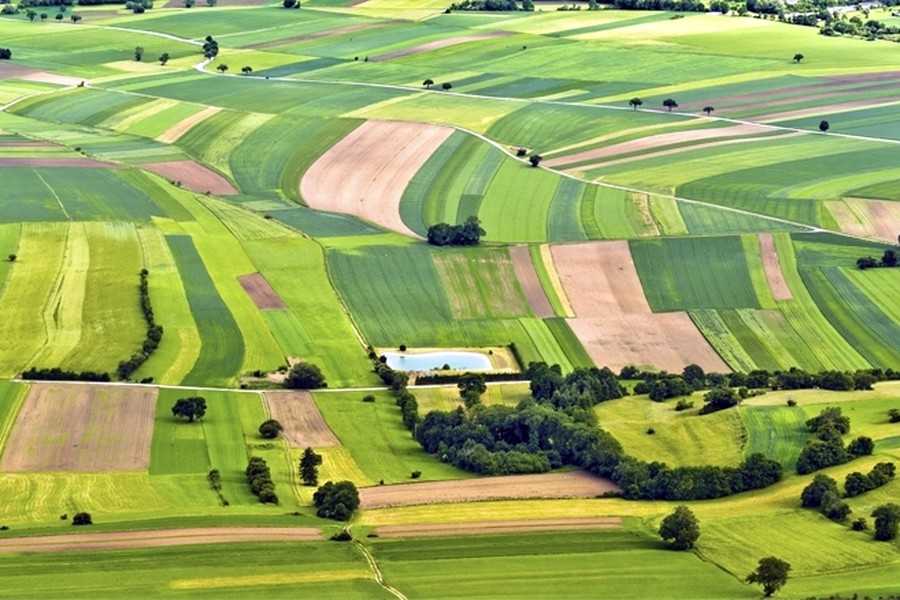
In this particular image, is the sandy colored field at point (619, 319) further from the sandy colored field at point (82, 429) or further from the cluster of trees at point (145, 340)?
the sandy colored field at point (82, 429)

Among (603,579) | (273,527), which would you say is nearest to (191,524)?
(273,527)

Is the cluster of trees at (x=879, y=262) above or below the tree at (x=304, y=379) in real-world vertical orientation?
above

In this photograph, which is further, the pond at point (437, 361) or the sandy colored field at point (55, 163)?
the sandy colored field at point (55, 163)

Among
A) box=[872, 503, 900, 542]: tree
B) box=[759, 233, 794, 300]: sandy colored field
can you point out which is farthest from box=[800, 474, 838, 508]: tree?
box=[759, 233, 794, 300]: sandy colored field

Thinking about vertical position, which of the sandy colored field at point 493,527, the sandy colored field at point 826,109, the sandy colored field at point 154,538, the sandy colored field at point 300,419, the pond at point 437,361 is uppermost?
the sandy colored field at point 826,109

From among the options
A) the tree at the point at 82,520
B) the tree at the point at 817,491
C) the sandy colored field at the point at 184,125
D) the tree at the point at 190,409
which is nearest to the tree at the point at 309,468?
the tree at the point at 190,409

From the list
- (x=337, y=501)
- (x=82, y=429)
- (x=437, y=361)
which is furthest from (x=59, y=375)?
(x=337, y=501)

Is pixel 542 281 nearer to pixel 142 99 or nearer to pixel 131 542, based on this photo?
pixel 131 542

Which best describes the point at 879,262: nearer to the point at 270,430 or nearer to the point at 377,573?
the point at 270,430
